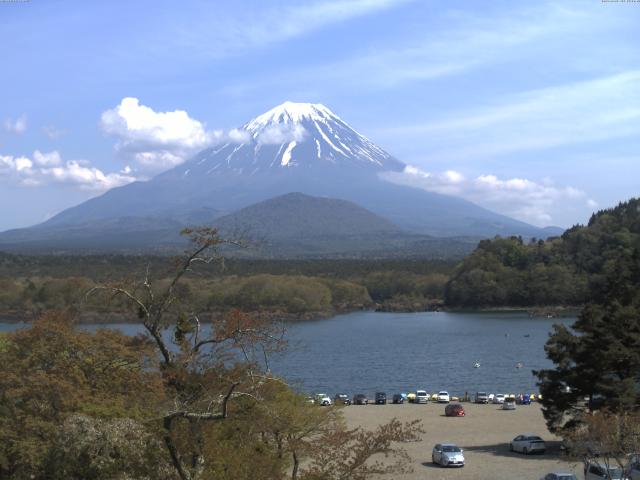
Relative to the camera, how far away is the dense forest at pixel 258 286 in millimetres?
71062

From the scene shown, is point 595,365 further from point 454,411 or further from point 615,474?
point 454,411

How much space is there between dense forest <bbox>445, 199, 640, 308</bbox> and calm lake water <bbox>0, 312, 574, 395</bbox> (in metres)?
8.12

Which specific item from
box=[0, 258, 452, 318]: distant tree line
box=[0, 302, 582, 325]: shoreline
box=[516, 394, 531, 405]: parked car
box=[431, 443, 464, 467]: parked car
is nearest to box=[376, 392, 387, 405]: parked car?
box=[516, 394, 531, 405]: parked car

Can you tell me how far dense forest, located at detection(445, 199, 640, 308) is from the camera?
7762 cm

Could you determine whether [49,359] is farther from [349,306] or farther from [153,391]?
[349,306]

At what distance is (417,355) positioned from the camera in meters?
47.0

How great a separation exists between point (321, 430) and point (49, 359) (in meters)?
3.99

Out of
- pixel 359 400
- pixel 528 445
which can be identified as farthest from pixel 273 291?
pixel 528 445

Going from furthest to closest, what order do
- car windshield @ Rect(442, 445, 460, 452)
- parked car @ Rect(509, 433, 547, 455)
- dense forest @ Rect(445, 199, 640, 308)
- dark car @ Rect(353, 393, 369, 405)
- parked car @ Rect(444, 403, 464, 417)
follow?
dense forest @ Rect(445, 199, 640, 308)
dark car @ Rect(353, 393, 369, 405)
parked car @ Rect(444, 403, 464, 417)
parked car @ Rect(509, 433, 547, 455)
car windshield @ Rect(442, 445, 460, 452)

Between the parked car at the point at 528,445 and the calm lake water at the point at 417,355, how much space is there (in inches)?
271

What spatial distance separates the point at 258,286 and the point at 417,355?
31.2m

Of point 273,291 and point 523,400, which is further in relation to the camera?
point 273,291

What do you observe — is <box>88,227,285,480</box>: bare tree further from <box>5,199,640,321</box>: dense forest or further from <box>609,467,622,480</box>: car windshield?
<box>5,199,640,321</box>: dense forest

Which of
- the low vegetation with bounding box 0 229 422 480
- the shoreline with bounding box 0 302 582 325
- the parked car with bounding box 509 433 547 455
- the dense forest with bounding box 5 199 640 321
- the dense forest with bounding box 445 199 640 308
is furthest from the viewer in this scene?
the dense forest with bounding box 445 199 640 308
